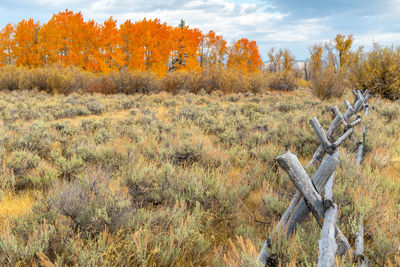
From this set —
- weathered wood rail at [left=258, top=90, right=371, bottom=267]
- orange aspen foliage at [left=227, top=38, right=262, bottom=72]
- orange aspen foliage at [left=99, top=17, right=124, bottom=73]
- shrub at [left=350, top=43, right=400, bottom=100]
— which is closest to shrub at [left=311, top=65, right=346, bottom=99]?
shrub at [left=350, top=43, right=400, bottom=100]

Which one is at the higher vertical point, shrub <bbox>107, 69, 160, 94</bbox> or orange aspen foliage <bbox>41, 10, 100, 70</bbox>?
orange aspen foliage <bbox>41, 10, 100, 70</bbox>

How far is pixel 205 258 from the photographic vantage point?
243 cm

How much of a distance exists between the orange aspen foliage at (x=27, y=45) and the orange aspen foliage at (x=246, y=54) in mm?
33394

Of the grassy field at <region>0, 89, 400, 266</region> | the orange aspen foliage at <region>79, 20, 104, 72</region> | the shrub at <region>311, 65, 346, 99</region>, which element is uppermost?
the orange aspen foliage at <region>79, 20, 104, 72</region>

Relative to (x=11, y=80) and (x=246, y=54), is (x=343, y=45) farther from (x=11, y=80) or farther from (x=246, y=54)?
(x=11, y=80)

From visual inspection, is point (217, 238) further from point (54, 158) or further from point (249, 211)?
point (54, 158)

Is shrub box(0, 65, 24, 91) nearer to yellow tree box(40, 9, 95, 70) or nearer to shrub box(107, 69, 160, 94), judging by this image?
shrub box(107, 69, 160, 94)

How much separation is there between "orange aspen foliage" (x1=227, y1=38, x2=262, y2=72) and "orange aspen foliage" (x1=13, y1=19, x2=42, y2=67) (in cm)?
3339

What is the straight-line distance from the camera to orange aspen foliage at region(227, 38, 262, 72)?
52562 mm

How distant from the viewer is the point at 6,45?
105 feet

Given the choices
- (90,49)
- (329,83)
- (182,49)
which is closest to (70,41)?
(90,49)

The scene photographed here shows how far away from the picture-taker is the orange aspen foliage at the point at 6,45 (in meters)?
31.5

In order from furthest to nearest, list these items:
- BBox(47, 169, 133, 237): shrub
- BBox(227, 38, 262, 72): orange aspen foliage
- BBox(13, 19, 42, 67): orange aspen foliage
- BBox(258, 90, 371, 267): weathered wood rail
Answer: BBox(227, 38, 262, 72): orange aspen foliage, BBox(13, 19, 42, 67): orange aspen foliage, BBox(47, 169, 133, 237): shrub, BBox(258, 90, 371, 267): weathered wood rail

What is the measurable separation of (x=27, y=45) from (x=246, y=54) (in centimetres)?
3846
